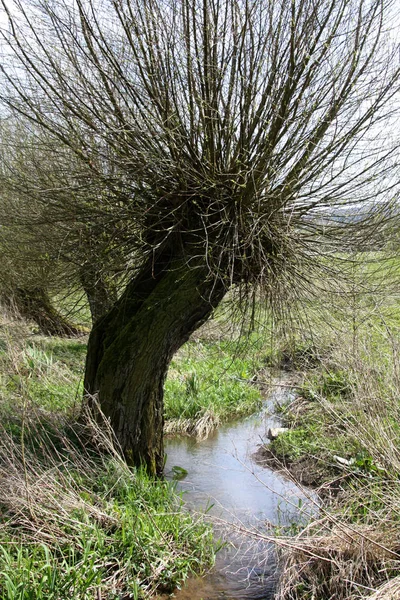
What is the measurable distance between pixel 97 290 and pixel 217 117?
2.73m

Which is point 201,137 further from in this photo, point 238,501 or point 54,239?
point 238,501

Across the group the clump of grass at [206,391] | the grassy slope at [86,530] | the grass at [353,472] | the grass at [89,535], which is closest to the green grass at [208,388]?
the clump of grass at [206,391]

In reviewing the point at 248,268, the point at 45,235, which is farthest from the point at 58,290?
the point at 248,268

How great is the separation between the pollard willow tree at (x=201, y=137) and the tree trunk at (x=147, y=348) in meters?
0.01

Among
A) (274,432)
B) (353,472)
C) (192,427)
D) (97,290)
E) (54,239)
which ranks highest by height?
(54,239)

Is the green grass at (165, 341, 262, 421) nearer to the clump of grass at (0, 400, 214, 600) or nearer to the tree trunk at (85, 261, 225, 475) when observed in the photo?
the tree trunk at (85, 261, 225, 475)

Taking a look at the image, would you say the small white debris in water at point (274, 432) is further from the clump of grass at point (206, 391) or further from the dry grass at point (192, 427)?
the dry grass at point (192, 427)

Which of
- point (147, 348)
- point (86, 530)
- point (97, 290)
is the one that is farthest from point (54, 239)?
point (86, 530)

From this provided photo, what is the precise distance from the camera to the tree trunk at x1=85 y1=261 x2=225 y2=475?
18.6 ft

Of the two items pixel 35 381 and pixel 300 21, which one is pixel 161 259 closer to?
pixel 300 21

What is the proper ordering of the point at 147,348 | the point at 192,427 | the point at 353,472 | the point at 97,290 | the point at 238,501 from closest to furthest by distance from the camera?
the point at 353,472 → the point at 147,348 → the point at 238,501 → the point at 97,290 → the point at 192,427

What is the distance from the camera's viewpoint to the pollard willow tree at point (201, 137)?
15.9 ft

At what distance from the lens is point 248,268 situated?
18.4 ft

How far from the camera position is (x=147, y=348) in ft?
18.9
